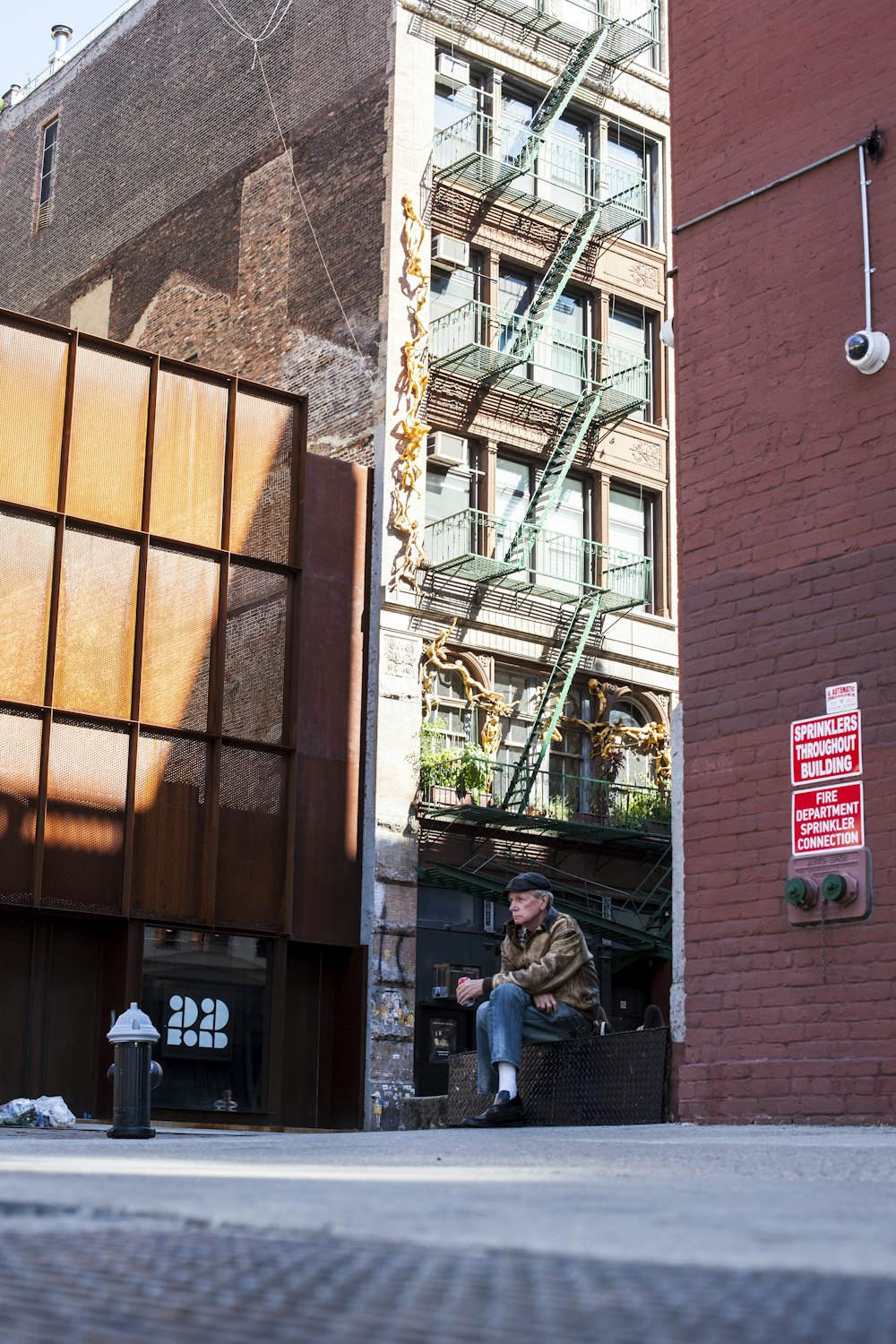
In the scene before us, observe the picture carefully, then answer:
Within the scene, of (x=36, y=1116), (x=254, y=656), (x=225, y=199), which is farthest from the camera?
(x=225, y=199)

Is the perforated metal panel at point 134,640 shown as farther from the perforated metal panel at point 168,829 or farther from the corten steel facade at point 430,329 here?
the corten steel facade at point 430,329

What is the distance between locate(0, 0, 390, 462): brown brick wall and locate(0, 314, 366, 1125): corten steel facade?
3904mm

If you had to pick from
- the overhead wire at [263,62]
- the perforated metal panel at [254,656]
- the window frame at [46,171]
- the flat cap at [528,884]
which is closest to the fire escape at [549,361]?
the overhead wire at [263,62]

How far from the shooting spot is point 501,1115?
9.69m

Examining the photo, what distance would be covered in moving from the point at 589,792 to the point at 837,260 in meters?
17.3

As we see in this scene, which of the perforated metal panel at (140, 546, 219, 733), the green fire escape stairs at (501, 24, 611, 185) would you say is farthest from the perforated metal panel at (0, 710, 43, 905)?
the green fire escape stairs at (501, 24, 611, 185)

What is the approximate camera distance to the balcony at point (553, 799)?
2642 cm

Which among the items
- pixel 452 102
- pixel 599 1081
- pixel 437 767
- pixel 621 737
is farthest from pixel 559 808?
pixel 599 1081

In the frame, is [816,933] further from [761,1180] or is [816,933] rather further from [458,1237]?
[458,1237]

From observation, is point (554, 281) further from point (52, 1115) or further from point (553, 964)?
point (553, 964)

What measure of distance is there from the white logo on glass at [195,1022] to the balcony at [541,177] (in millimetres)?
13806

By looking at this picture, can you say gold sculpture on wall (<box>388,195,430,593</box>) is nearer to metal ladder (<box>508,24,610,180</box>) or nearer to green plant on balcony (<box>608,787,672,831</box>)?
metal ladder (<box>508,24,610,180</box>)

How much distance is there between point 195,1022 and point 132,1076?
1293cm

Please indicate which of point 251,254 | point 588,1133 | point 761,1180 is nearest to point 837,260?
point 588,1133
